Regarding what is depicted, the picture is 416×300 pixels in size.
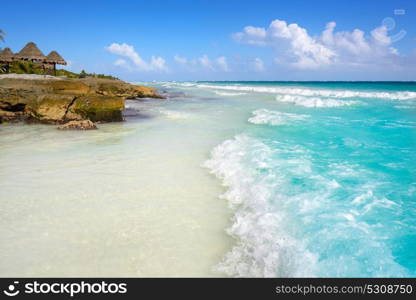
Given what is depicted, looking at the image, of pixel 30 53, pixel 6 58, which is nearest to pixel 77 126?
pixel 30 53

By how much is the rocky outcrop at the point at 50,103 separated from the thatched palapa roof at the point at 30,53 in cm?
1721

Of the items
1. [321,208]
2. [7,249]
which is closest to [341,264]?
[321,208]

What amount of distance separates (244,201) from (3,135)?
10.6 metres

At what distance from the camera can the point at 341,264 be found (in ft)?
10.5

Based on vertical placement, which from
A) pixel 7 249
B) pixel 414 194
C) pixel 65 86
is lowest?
pixel 7 249

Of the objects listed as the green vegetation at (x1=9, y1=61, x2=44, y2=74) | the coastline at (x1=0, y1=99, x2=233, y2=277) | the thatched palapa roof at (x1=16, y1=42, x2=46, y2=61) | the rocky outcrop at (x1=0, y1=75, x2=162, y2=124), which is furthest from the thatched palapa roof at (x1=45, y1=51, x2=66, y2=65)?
the coastline at (x1=0, y1=99, x2=233, y2=277)

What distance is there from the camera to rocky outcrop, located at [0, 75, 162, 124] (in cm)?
1349

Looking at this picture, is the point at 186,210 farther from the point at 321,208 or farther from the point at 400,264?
the point at 400,264

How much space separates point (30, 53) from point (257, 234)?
33.9 meters

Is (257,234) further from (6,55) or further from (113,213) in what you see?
(6,55)

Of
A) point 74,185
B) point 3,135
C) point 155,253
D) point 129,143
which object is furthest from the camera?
point 3,135

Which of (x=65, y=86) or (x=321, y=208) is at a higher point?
(x=65, y=86)

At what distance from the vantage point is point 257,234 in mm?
3832

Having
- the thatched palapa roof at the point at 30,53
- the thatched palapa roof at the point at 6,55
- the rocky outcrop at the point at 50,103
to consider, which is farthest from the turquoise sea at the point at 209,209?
the thatched palapa roof at the point at 6,55
